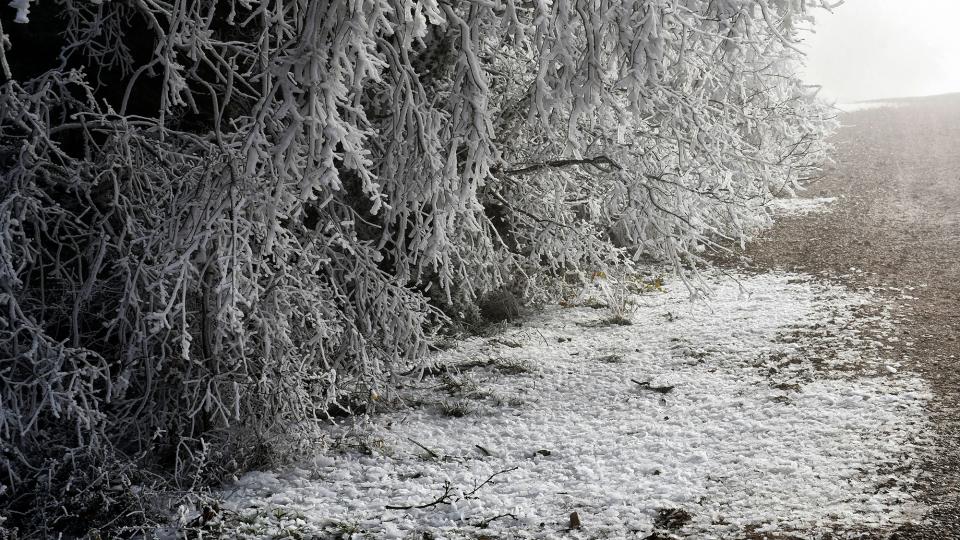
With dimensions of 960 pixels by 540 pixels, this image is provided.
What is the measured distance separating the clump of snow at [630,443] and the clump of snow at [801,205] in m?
5.53

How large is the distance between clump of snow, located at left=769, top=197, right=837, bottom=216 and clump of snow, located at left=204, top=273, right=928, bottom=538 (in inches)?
218

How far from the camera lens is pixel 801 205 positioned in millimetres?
13008

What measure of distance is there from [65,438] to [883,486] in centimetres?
437

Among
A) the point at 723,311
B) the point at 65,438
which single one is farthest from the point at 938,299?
the point at 65,438

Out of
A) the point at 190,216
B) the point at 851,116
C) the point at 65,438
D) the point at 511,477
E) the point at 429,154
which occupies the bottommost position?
the point at 511,477

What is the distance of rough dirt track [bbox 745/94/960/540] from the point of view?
427 cm

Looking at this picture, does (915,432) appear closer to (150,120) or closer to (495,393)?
(495,393)

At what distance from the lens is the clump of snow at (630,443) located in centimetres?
394

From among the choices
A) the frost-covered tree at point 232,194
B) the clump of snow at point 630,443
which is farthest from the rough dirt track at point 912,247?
the frost-covered tree at point 232,194

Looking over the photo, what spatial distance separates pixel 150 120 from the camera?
4.21 meters

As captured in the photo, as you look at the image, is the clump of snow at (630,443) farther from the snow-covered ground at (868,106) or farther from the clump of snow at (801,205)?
the snow-covered ground at (868,106)

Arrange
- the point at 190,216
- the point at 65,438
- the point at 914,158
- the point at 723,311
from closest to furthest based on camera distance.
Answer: the point at 190,216 → the point at 65,438 → the point at 723,311 → the point at 914,158

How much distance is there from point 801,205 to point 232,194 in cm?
1166

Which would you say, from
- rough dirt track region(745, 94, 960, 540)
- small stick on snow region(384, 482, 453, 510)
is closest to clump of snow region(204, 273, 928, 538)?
small stick on snow region(384, 482, 453, 510)
